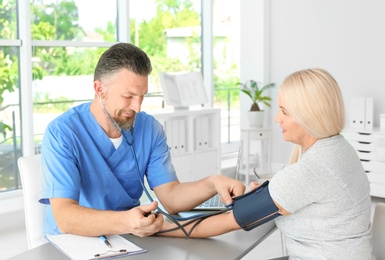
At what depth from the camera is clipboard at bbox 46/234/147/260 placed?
147cm

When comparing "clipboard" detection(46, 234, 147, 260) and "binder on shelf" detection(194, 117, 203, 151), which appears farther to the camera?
"binder on shelf" detection(194, 117, 203, 151)

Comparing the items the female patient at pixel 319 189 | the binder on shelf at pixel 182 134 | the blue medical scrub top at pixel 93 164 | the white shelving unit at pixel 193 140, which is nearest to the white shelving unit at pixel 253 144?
the white shelving unit at pixel 193 140

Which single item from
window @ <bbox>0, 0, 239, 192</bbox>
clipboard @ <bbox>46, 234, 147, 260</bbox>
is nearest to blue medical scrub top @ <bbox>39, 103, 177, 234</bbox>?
clipboard @ <bbox>46, 234, 147, 260</bbox>

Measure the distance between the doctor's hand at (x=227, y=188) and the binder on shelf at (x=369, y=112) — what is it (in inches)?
120

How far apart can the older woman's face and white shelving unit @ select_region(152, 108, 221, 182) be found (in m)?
2.64

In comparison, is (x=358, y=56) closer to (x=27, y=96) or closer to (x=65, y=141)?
(x=27, y=96)

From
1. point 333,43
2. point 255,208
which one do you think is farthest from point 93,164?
point 333,43

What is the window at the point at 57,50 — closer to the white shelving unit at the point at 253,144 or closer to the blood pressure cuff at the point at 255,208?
the white shelving unit at the point at 253,144

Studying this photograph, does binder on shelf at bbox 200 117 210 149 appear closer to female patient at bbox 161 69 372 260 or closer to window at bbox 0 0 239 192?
window at bbox 0 0 239 192

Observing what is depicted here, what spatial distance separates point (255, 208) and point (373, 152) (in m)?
3.26

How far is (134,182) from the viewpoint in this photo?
6.64 ft

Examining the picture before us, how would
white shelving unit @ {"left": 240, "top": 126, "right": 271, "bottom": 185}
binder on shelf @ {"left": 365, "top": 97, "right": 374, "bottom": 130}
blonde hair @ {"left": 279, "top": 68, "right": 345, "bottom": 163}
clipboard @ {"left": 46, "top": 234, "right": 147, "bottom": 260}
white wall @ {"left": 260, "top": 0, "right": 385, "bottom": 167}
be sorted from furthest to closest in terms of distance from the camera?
white shelving unit @ {"left": 240, "top": 126, "right": 271, "bottom": 185} → white wall @ {"left": 260, "top": 0, "right": 385, "bottom": 167} → binder on shelf @ {"left": 365, "top": 97, "right": 374, "bottom": 130} → blonde hair @ {"left": 279, "top": 68, "right": 345, "bottom": 163} → clipboard @ {"left": 46, "top": 234, "right": 147, "bottom": 260}

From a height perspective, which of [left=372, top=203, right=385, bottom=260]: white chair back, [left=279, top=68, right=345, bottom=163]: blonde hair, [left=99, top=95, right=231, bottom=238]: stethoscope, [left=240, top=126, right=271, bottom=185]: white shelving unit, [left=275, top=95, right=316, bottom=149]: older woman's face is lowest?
[left=240, top=126, right=271, bottom=185]: white shelving unit

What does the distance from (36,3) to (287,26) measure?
2.18m
